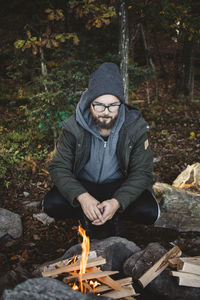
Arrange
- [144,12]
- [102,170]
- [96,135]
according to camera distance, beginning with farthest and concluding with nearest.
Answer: [144,12]
[102,170]
[96,135]

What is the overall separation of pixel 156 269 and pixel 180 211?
172 cm

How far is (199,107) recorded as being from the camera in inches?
422

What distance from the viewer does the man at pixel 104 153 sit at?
331 cm

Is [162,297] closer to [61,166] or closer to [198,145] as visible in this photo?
[61,166]

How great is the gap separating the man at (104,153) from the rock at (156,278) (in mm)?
675

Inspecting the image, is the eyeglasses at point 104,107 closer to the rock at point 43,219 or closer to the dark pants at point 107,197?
the dark pants at point 107,197

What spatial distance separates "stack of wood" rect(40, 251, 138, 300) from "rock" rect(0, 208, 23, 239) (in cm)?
150

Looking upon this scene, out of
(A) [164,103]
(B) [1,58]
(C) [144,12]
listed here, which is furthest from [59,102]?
(B) [1,58]

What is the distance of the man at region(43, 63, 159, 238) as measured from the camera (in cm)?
331

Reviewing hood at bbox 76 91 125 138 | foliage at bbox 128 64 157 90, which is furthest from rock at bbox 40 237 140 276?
foliage at bbox 128 64 157 90

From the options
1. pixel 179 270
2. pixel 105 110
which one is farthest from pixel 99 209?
pixel 105 110

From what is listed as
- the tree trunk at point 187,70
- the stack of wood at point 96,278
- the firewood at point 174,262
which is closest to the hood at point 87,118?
the stack of wood at point 96,278

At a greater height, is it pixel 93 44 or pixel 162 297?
pixel 93 44

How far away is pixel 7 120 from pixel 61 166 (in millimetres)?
6271
